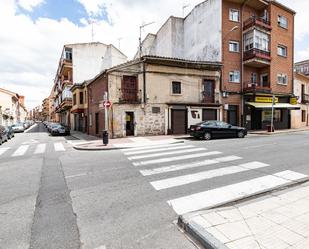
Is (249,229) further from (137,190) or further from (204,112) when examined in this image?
(204,112)

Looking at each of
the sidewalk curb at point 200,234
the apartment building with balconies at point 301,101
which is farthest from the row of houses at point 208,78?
the sidewalk curb at point 200,234

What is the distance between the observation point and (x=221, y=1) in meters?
21.6

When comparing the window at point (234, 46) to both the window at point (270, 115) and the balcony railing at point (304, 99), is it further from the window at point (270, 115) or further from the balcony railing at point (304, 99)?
the balcony railing at point (304, 99)

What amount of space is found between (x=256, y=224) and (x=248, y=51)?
22.3m

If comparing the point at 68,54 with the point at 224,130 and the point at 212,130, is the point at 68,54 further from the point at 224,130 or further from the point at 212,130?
the point at 224,130

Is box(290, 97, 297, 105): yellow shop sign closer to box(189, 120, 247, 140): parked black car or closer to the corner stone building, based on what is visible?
the corner stone building

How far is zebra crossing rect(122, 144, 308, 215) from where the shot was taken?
4734 millimetres

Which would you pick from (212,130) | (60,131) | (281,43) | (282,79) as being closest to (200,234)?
(212,130)

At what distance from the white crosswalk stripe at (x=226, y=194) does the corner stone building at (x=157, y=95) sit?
12874mm

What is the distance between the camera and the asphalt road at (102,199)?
3.33 meters

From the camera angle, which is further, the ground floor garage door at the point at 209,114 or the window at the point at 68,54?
the window at the point at 68,54

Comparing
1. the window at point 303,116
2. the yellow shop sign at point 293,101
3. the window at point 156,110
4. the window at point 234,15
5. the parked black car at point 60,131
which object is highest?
the window at point 234,15

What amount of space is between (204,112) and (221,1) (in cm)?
1110

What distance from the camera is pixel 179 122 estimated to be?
64.4ft
